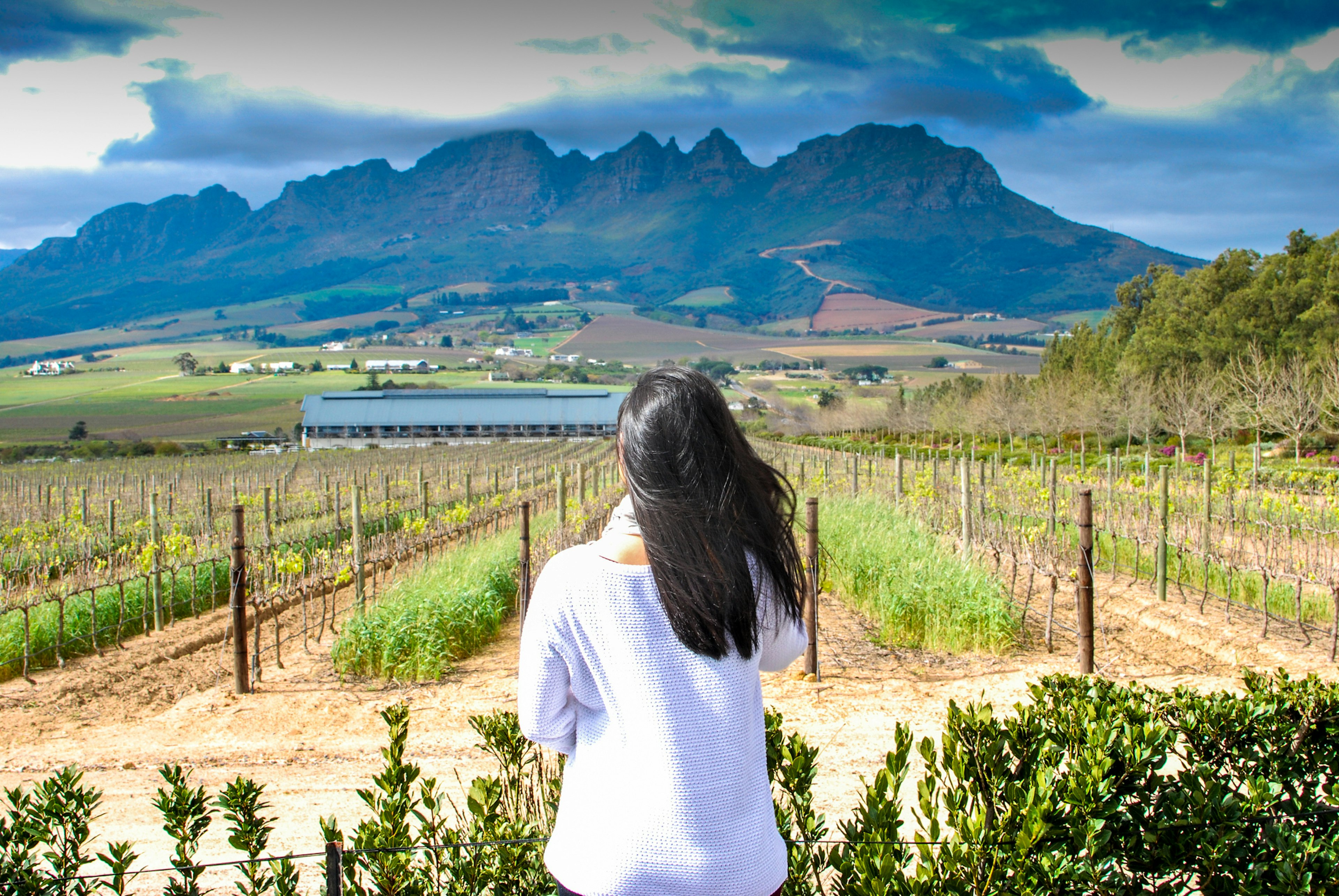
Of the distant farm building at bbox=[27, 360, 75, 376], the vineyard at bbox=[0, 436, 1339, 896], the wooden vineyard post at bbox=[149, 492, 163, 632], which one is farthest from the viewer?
the distant farm building at bbox=[27, 360, 75, 376]

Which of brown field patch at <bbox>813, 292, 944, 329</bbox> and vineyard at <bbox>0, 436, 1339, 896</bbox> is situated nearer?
vineyard at <bbox>0, 436, 1339, 896</bbox>

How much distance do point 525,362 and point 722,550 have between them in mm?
126495

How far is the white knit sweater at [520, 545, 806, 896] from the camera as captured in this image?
1494mm

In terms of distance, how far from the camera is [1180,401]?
3114 centimetres

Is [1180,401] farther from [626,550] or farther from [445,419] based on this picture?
[445,419]

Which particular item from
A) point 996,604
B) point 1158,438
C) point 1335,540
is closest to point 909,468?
point 1335,540

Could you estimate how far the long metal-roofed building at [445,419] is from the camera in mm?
61125

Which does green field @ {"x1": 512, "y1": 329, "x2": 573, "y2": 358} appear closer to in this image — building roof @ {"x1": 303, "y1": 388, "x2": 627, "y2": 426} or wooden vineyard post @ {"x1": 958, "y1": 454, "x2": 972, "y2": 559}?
building roof @ {"x1": 303, "y1": 388, "x2": 627, "y2": 426}

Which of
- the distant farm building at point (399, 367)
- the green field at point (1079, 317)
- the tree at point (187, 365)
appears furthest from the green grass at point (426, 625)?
the green field at point (1079, 317)

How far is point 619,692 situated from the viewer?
1532mm

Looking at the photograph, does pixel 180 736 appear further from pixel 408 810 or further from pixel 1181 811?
pixel 1181 811

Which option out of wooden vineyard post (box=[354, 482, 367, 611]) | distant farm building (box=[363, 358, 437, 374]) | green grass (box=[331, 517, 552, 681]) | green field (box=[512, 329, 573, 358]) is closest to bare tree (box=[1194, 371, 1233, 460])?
green grass (box=[331, 517, 552, 681])

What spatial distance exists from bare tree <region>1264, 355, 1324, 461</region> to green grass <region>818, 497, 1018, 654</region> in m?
20.7

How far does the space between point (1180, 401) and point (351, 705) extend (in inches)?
1270
